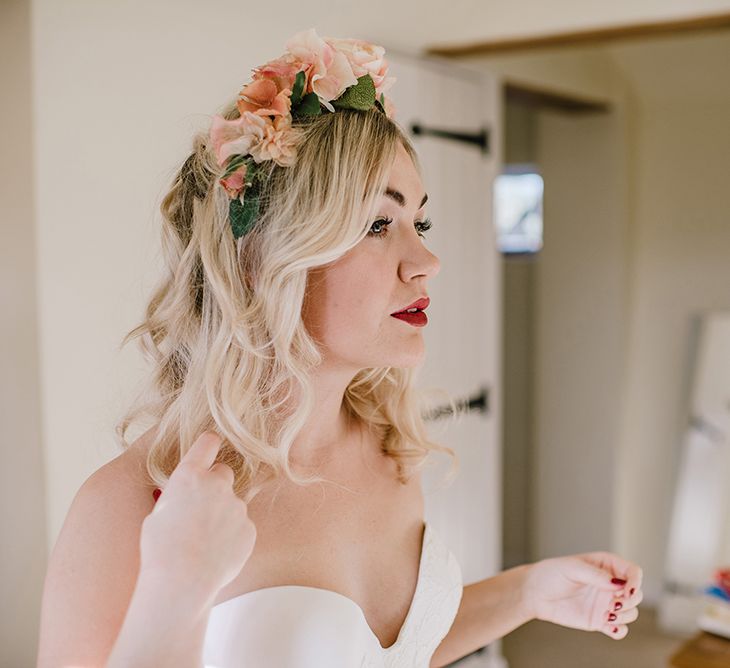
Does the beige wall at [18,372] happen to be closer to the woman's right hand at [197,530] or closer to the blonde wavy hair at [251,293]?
the blonde wavy hair at [251,293]

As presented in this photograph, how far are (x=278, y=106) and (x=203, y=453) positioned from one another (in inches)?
18.6

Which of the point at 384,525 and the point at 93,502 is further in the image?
the point at 384,525

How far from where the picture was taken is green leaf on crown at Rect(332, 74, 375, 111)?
117 cm

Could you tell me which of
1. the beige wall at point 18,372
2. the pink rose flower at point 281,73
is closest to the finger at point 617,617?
the pink rose flower at point 281,73

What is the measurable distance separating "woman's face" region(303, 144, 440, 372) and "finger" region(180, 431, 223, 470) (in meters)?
0.31

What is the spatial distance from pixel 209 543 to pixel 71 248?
3.98 ft

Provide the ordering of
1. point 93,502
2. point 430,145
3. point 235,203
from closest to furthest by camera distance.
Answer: point 93,502, point 235,203, point 430,145

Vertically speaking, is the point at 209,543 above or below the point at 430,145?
below

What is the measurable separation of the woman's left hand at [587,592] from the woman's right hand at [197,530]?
0.65 meters

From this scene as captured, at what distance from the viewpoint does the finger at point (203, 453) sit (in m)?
0.90

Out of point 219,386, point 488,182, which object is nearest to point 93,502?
point 219,386

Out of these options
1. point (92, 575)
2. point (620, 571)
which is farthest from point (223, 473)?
point (620, 571)

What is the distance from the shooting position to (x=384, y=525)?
4.47 ft

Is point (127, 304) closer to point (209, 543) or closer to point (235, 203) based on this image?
point (235, 203)
